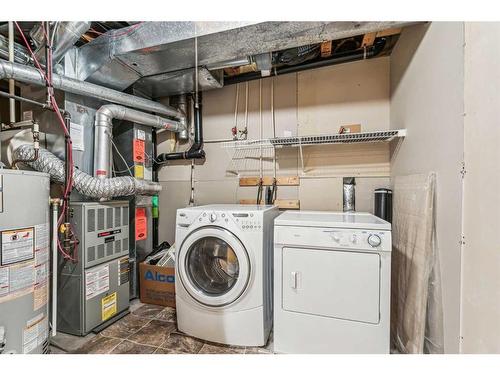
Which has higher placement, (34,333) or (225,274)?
(225,274)

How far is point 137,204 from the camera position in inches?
95.8

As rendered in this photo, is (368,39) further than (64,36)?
Yes

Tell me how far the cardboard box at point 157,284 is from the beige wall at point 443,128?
6.99 ft

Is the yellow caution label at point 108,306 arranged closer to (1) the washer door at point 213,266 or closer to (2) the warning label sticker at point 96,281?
(2) the warning label sticker at point 96,281

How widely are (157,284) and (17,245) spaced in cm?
129

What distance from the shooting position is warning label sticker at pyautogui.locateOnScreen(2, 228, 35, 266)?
46.6 inches

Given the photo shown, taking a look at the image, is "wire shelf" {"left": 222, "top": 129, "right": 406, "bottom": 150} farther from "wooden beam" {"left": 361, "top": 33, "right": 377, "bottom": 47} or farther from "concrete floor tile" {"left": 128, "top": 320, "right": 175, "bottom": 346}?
"concrete floor tile" {"left": 128, "top": 320, "right": 175, "bottom": 346}

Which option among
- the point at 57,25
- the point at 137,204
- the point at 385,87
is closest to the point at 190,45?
the point at 57,25

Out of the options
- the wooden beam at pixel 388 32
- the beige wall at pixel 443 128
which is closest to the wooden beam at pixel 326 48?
the wooden beam at pixel 388 32

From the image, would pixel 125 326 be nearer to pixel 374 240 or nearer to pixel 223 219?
pixel 223 219

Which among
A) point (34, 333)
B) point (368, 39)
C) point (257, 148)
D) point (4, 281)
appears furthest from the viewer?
point (257, 148)

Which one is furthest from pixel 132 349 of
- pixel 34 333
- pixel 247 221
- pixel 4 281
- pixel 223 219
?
pixel 247 221

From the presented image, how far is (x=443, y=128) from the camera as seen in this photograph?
122 cm

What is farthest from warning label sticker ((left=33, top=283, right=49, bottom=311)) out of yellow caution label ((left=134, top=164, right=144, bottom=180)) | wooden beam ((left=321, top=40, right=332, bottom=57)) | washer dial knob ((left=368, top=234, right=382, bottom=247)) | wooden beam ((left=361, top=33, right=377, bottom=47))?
wooden beam ((left=361, top=33, right=377, bottom=47))
